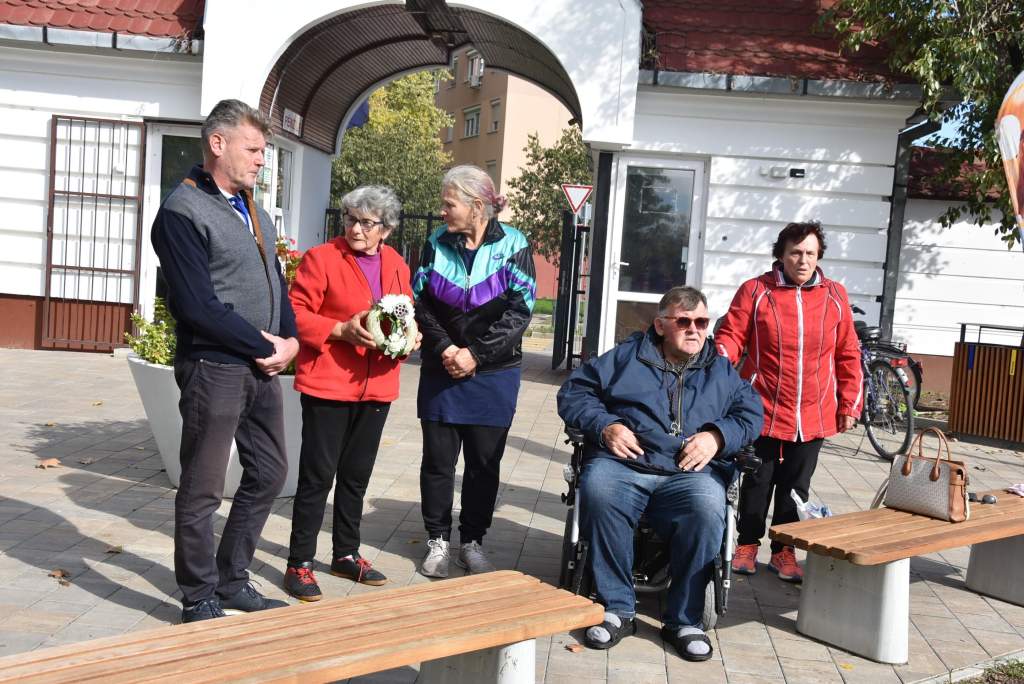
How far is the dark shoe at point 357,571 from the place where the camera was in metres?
5.34

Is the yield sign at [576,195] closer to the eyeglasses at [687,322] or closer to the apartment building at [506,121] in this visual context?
the eyeglasses at [687,322]

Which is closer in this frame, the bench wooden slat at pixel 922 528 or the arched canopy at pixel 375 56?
the bench wooden slat at pixel 922 528

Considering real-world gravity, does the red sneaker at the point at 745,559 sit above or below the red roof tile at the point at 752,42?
below

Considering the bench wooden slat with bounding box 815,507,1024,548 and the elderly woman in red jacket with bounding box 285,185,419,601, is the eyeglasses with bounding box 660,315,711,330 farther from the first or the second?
the elderly woman in red jacket with bounding box 285,185,419,601

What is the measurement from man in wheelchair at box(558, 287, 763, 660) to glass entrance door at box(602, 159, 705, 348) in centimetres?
781

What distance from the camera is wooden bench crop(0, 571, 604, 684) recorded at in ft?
9.42

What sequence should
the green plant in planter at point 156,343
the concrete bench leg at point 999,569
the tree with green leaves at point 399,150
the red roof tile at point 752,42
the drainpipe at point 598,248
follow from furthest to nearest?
1. the tree with green leaves at point 399,150
2. the drainpipe at point 598,248
3. the red roof tile at point 752,42
4. the green plant in planter at point 156,343
5. the concrete bench leg at point 999,569

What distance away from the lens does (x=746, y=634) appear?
16.4ft

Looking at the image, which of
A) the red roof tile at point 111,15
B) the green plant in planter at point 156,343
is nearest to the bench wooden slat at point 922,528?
the green plant in planter at point 156,343

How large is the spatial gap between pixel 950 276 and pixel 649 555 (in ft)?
33.8

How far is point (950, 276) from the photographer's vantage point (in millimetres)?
14008

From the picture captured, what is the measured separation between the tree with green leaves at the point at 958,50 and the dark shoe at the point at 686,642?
333 inches

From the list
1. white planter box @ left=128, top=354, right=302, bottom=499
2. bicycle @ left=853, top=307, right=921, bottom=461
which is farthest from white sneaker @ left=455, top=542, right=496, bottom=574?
bicycle @ left=853, top=307, right=921, bottom=461

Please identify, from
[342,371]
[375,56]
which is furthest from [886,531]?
[375,56]
